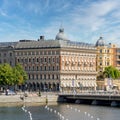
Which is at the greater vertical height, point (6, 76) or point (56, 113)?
point (6, 76)

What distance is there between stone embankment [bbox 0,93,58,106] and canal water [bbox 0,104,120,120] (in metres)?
10.5

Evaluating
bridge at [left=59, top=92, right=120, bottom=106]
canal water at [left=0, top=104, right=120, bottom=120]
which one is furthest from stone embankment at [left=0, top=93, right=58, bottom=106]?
canal water at [left=0, top=104, right=120, bottom=120]

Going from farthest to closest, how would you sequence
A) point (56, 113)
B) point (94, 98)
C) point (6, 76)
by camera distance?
1. point (6, 76)
2. point (94, 98)
3. point (56, 113)

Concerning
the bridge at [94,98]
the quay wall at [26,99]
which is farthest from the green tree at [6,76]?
the bridge at [94,98]

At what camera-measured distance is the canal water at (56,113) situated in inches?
4902

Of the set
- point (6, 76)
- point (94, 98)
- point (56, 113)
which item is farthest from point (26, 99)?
point (56, 113)

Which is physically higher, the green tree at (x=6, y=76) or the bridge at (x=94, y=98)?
the green tree at (x=6, y=76)

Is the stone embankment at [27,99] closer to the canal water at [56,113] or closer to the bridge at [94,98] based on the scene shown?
the bridge at [94,98]

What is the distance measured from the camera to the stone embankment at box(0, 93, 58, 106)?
161 m

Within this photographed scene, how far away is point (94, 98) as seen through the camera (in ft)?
544

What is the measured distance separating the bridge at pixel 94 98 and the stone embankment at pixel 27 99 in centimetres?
372

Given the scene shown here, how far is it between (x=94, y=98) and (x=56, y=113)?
109 feet

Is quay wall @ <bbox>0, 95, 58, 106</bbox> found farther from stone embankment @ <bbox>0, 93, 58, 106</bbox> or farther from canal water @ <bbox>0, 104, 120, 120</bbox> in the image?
canal water @ <bbox>0, 104, 120, 120</bbox>

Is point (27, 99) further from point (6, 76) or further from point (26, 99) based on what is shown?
point (6, 76)
